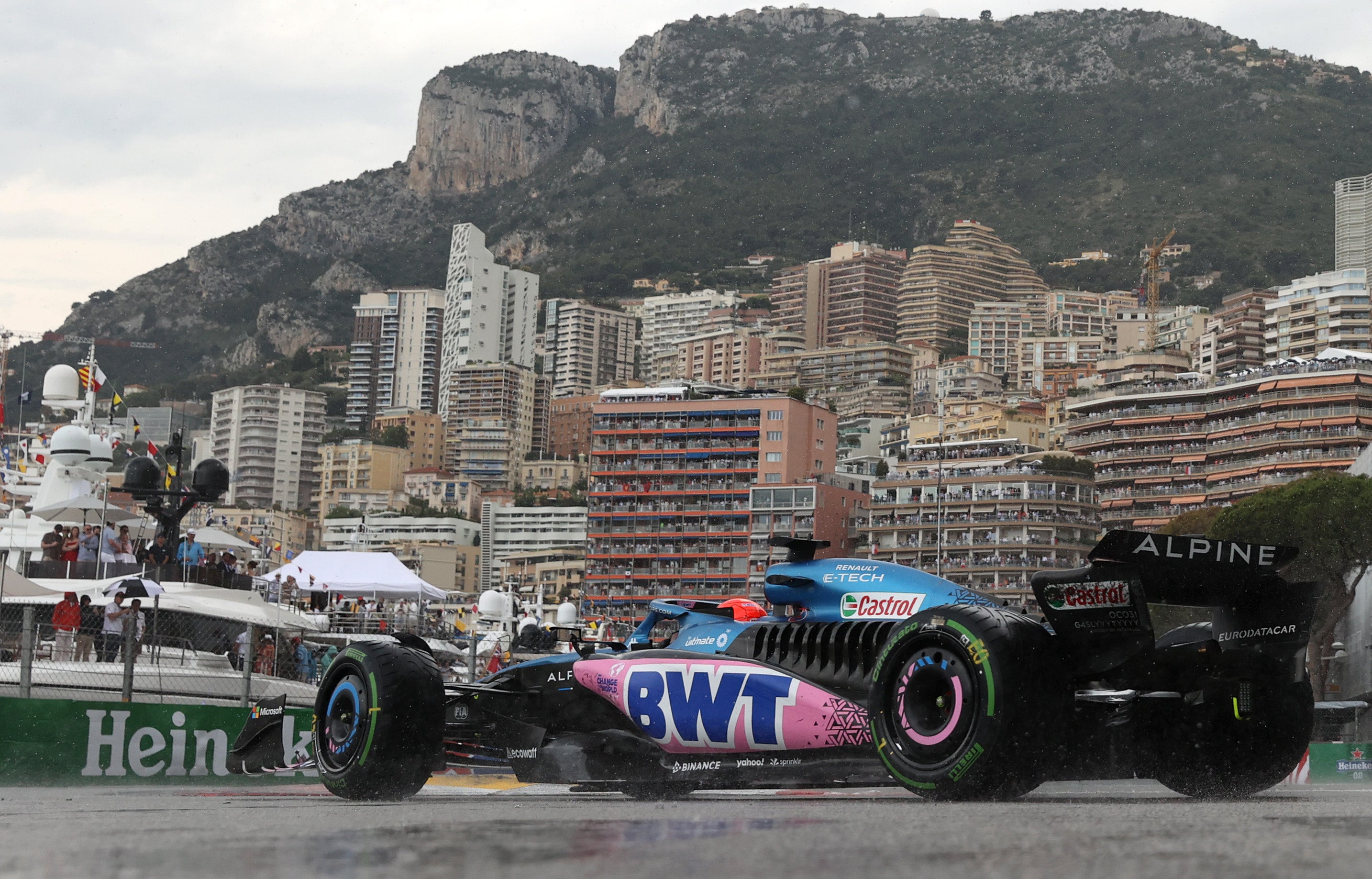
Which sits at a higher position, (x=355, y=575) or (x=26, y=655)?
(x=26, y=655)

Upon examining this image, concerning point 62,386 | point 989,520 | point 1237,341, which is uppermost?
point 1237,341

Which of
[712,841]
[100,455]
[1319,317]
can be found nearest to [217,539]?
[100,455]

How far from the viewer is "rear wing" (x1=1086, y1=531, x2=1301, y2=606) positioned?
6684 millimetres

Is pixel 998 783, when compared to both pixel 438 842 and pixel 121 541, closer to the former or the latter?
pixel 438 842

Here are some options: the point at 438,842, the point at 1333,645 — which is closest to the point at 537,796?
the point at 438,842

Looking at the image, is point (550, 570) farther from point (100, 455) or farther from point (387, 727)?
point (387, 727)

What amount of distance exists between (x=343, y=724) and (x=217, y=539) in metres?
24.7

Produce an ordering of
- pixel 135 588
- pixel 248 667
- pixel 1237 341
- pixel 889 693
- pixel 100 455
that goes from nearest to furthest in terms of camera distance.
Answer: pixel 889 693 < pixel 248 667 < pixel 135 588 < pixel 100 455 < pixel 1237 341

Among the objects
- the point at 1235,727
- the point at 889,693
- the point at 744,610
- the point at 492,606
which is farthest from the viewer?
the point at 492,606

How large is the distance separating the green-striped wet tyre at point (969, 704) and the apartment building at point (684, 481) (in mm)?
118652

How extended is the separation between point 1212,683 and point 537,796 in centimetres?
396

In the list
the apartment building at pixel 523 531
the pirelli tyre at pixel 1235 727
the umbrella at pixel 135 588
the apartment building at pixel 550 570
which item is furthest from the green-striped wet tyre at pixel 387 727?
the apartment building at pixel 523 531

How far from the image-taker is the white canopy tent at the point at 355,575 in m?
31.8

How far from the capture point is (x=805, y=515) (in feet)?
404
